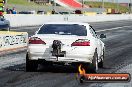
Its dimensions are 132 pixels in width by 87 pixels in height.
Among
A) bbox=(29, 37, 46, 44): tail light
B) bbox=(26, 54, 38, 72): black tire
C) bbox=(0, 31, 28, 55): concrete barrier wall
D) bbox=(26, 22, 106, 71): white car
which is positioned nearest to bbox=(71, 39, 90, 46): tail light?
bbox=(26, 22, 106, 71): white car

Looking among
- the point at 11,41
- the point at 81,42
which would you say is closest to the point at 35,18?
the point at 11,41

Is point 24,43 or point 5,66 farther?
point 24,43

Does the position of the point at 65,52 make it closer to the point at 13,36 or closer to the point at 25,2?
the point at 13,36

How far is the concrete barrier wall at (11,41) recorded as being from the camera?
822 inches

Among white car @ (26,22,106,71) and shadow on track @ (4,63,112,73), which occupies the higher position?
white car @ (26,22,106,71)

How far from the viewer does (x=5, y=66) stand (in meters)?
14.4

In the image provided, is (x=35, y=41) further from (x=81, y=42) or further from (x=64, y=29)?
(x=81, y=42)

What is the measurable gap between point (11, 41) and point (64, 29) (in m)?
9.43

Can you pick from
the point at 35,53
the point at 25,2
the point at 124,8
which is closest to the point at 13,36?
the point at 35,53

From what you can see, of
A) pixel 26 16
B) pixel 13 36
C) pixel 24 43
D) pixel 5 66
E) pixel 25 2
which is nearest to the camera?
pixel 5 66

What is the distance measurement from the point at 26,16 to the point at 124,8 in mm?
142480

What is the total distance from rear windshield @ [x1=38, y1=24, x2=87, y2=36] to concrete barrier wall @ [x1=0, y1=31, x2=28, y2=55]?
23.5 ft

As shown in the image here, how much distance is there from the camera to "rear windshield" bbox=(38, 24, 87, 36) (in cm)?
1278

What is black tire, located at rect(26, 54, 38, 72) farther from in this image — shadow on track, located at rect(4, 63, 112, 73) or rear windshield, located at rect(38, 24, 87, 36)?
rear windshield, located at rect(38, 24, 87, 36)
